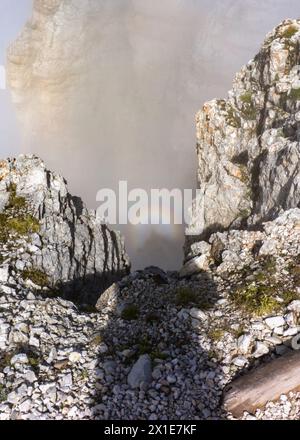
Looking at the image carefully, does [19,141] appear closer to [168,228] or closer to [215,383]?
[168,228]

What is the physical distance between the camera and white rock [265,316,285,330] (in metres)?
10.4

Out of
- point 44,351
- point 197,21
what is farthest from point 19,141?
point 44,351

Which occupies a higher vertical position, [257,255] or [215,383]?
[257,255]

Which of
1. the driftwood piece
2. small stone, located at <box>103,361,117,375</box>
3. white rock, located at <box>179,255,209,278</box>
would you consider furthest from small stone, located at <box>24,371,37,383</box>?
white rock, located at <box>179,255,209,278</box>

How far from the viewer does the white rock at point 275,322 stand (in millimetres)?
10414

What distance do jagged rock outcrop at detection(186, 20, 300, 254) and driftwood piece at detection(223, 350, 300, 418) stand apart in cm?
1475

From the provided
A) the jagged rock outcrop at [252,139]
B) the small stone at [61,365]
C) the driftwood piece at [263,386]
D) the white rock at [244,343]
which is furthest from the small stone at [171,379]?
the jagged rock outcrop at [252,139]

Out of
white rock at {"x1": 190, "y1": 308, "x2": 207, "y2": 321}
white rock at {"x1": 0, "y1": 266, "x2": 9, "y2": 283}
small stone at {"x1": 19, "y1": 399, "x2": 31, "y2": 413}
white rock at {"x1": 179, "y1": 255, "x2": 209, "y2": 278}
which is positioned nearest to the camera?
small stone at {"x1": 19, "y1": 399, "x2": 31, "y2": 413}

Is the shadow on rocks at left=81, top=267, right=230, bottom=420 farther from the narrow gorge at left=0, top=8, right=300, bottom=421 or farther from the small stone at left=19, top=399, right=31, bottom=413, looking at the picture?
the small stone at left=19, top=399, right=31, bottom=413

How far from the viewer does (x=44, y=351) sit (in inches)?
427

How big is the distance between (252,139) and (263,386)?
26183 millimetres

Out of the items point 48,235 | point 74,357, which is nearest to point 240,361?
point 74,357
